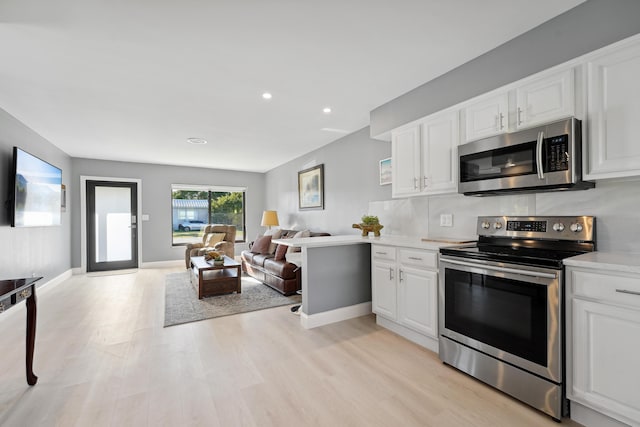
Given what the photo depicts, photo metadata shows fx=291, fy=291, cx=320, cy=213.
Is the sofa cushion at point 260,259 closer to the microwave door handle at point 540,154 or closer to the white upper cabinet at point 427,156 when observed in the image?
the white upper cabinet at point 427,156

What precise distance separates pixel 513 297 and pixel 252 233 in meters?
6.89

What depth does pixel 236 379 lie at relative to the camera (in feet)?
6.73

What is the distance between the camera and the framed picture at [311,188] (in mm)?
5289

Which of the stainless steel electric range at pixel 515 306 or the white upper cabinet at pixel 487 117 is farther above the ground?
the white upper cabinet at pixel 487 117

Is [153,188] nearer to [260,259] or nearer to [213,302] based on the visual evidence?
[260,259]

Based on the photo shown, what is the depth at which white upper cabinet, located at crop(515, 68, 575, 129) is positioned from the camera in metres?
1.80

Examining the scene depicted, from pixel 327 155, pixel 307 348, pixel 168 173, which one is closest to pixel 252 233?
pixel 168 173

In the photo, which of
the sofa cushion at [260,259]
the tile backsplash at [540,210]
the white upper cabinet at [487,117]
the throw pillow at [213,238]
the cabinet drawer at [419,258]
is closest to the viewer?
the tile backsplash at [540,210]

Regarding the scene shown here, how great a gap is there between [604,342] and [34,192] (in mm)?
5797

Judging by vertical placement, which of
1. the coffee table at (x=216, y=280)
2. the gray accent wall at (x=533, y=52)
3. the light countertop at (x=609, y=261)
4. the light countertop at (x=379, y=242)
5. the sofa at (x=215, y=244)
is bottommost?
the coffee table at (x=216, y=280)

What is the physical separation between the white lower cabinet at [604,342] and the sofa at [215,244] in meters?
5.63

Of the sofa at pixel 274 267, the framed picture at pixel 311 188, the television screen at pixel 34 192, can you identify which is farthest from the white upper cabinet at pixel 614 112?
the television screen at pixel 34 192

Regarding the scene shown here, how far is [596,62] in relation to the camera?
1.67 meters

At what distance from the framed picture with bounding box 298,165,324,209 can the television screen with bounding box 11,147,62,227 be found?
400cm
